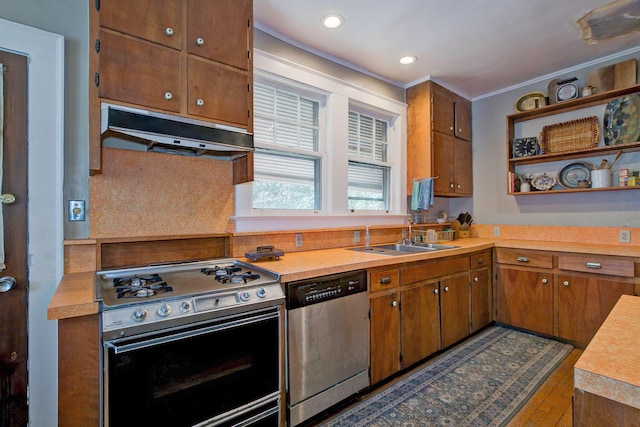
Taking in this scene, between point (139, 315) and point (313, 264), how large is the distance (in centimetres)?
100

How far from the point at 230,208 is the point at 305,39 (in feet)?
5.02

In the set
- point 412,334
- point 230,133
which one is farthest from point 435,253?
point 230,133

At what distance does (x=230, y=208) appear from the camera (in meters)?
2.26

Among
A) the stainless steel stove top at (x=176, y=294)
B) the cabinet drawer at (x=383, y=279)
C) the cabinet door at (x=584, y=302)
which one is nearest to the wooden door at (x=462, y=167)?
the cabinet door at (x=584, y=302)

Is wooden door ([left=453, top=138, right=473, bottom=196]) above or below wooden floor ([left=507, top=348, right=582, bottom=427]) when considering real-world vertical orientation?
above

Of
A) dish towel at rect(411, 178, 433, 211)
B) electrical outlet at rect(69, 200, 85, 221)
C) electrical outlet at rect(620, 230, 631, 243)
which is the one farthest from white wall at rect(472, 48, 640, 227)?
electrical outlet at rect(69, 200, 85, 221)

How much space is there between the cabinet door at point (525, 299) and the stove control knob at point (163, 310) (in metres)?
3.15

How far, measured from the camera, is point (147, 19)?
1610mm

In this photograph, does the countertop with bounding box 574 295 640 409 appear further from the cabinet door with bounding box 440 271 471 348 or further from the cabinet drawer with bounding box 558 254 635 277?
the cabinet drawer with bounding box 558 254 635 277

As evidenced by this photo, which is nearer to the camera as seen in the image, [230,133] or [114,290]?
[114,290]

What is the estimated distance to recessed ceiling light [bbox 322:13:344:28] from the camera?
226cm

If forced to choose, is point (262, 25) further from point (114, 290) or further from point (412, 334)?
point (412, 334)

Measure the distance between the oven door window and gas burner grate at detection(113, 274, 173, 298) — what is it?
222 millimetres

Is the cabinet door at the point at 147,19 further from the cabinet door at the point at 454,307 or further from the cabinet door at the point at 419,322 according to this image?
the cabinet door at the point at 454,307
